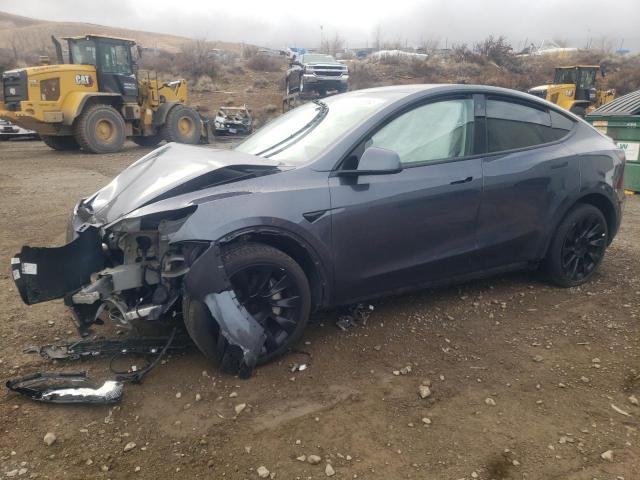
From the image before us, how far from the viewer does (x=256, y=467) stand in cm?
227

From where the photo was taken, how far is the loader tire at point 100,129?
1344 cm

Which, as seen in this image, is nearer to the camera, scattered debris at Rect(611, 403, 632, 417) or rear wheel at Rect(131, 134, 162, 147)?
scattered debris at Rect(611, 403, 632, 417)

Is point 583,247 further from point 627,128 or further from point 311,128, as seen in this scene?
point 627,128

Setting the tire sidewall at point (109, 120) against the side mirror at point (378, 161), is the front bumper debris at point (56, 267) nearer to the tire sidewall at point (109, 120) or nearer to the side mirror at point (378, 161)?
the side mirror at point (378, 161)

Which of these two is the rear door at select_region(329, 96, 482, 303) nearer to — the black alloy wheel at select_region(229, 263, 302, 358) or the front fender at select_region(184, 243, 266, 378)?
the black alloy wheel at select_region(229, 263, 302, 358)

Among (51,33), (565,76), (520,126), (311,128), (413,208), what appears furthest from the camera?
(51,33)

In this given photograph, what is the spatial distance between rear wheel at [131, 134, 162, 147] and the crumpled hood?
13062 millimetres

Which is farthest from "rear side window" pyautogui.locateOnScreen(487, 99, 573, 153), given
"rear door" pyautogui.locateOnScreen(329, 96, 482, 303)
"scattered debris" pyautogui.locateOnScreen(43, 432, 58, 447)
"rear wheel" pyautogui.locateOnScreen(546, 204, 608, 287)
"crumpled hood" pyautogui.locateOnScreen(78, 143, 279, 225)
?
"scattered debris" pyautogui.locateOnScreen(43, 432, 58, 447)

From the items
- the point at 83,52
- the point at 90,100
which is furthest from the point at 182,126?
the point at 83,52

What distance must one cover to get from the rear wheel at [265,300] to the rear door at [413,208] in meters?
0.32

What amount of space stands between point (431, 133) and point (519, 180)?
30.3 inches

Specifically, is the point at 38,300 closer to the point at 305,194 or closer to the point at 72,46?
the point at 305,194

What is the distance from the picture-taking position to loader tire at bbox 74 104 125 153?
13438 millimetres

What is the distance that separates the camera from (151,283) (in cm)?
292
